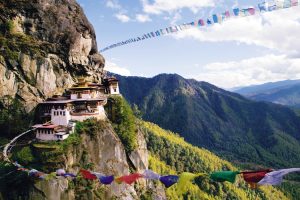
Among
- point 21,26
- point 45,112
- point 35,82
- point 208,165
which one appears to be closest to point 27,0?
point 21,26

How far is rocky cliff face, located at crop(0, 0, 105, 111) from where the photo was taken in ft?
215

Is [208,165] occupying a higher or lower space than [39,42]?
lower

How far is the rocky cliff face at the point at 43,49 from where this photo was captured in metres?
65.5

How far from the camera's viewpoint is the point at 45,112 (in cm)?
6194

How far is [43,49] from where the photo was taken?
230 feet

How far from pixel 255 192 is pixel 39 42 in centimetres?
13082

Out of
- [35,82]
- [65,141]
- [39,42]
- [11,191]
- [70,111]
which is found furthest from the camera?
[39,42]

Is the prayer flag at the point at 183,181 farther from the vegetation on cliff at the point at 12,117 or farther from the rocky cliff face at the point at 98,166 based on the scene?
the vegetation on cliff at the point at 12,117

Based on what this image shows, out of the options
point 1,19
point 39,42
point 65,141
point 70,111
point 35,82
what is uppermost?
point 1,19

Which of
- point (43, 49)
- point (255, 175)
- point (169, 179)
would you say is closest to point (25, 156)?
point (43, 49)

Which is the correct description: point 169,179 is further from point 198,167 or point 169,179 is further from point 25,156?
point 198,167

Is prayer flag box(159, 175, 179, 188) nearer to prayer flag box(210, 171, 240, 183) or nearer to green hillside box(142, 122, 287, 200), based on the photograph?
prayer flag box(210, 171, 240, 183)

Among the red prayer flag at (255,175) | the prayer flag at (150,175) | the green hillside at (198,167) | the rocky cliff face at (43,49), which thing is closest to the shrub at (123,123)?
the rocky cliff face at (43,49)

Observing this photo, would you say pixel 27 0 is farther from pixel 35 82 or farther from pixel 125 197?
pixel 125 197
